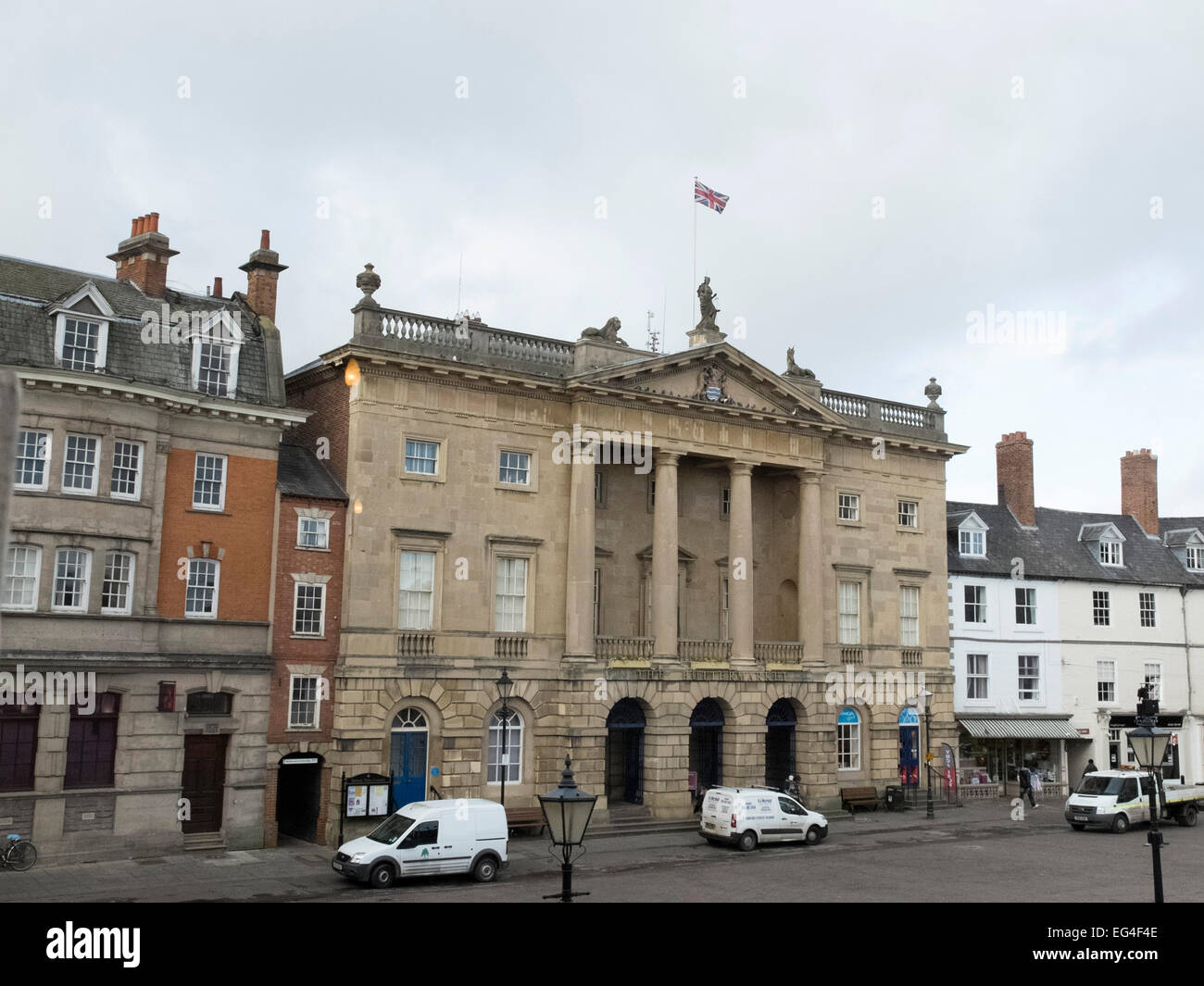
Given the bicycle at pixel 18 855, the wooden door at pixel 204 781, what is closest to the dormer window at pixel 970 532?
the wooden door at pixel 204 781

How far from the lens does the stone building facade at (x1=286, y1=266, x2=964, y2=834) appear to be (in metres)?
36.8

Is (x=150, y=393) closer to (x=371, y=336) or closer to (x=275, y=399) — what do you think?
(x=275, y=399)

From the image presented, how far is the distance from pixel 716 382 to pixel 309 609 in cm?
1709

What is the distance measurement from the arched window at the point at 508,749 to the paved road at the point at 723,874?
7.72 ft

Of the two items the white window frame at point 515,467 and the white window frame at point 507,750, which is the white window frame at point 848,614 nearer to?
the white window frame at point 515,467

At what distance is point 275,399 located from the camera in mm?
35312

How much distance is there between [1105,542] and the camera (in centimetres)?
5666

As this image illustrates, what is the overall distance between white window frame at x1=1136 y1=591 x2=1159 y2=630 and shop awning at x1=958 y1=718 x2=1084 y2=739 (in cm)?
706

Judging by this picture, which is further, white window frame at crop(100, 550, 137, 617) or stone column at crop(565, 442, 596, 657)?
stone column at crop(565, 442, 596, 657)

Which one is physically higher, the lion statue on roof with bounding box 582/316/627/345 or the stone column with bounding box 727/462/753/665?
the lion statue on roof with bounding box 582/316/627/345

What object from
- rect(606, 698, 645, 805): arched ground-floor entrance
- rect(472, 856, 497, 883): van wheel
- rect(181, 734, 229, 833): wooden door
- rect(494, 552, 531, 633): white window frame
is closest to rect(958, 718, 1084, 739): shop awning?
rect(606, 698, 645, 805): arched ground-floor entrance

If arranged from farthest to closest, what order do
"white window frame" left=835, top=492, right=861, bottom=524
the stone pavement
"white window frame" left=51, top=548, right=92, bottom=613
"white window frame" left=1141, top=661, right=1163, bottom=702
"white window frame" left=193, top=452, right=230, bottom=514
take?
"white window frame" left=1141, top=661, right=1163, bottom=702, "white window frame" left=835, top=492, right=861, bottom=524, "white window frame" left=193, top=452, right=230, bottom=514, "white window frame" left=51, top=548, right=92, bottom=613, the stone pavement

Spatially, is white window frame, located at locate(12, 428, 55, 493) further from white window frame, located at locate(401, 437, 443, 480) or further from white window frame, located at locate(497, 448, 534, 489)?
white window frame, located at locate(497, 448, 534, 489)

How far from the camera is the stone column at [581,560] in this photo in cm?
3938
